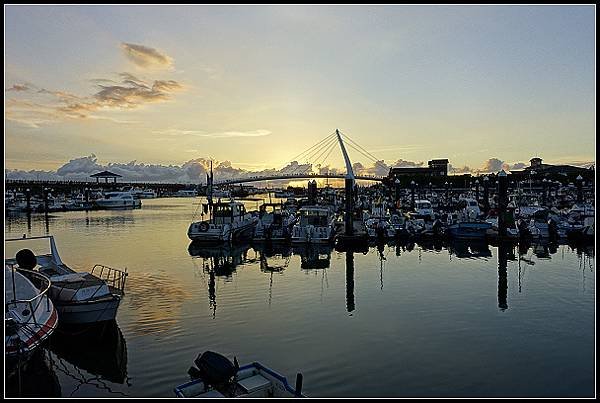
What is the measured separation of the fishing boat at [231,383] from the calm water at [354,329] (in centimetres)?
133

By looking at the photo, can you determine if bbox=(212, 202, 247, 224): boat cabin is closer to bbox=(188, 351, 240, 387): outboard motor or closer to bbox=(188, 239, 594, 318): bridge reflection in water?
bbox=(188, 239, 594, 318): bridge reflection in water

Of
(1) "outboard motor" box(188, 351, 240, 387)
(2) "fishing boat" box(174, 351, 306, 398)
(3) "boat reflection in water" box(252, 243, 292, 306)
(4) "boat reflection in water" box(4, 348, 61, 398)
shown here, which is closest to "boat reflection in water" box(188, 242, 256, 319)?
(3) "boat reflection in water" box(252, 243, 292, 306)

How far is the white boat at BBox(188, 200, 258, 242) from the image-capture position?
3180 cm

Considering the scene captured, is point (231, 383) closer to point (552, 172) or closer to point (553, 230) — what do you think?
point (553, 230)

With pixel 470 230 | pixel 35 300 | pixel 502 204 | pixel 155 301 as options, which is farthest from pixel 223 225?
pixel 35 300

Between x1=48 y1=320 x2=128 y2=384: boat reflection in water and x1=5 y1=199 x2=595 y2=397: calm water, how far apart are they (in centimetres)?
4

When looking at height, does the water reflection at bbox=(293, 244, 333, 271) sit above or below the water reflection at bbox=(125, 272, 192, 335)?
below

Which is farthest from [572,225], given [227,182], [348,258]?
[227,182]

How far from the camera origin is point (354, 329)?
1373 cm

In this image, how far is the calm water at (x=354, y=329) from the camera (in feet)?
33.6

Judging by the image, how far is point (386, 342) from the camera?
12555 millimetres

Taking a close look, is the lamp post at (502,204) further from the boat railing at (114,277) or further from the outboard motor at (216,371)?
the outboard motor at (216,371)

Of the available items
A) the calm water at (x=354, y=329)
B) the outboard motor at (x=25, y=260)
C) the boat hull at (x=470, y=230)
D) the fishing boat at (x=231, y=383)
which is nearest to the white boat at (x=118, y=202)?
the calm water at (x=354, y=329)

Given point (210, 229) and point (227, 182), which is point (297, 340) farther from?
point (227, 182)
